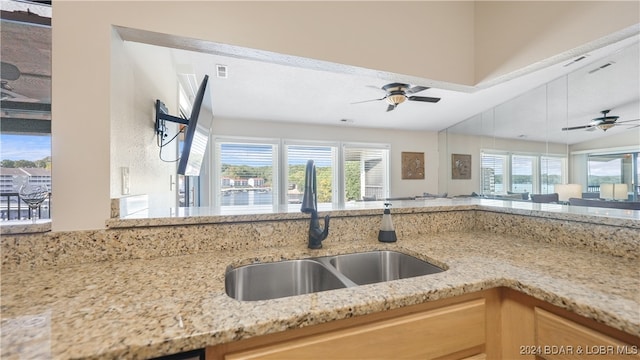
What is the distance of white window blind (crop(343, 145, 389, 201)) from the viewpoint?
598 centimetres

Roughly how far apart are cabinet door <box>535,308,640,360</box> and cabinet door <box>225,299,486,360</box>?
151 millimetres

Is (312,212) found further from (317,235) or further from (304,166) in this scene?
(304,166)

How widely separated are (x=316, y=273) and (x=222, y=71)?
290 cm

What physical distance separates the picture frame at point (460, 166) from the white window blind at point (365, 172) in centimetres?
182

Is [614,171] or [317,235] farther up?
[614,171]

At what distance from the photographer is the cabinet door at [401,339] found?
0.62 meters

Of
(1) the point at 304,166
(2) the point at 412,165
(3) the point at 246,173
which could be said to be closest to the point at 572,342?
(1) the point at 304,166

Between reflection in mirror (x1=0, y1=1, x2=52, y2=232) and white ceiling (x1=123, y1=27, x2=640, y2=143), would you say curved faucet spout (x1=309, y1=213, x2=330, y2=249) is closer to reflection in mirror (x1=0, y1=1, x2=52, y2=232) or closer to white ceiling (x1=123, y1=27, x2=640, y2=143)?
reflection in mirror (x1=0, y1=1, x2=52, y2=232)

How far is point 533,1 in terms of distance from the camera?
53.1 inches

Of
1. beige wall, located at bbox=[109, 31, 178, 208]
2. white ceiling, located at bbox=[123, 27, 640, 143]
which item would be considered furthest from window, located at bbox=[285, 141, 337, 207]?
beige wall, located at bbox=[109, 31, 178, 208]

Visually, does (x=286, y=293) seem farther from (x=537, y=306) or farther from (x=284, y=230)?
(x=537, y=306)

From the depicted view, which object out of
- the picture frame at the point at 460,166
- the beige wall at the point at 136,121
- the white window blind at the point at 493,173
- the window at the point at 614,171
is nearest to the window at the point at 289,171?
the picture frame at the point at 460,166

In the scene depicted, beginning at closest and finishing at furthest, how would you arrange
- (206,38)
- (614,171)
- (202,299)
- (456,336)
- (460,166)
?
(202,299) < (456,336) < (206,38) < (614,171) < (460,166)

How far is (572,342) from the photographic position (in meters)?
0.69
